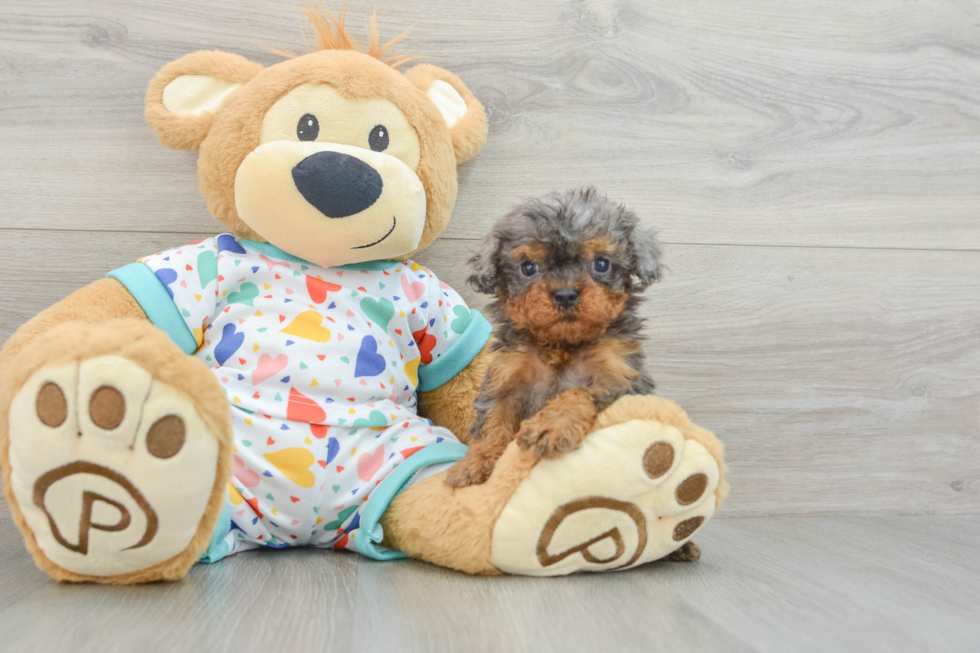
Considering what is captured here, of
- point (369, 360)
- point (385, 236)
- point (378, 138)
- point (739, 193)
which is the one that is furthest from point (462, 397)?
point (739, 193)

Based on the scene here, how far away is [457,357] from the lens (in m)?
1.07

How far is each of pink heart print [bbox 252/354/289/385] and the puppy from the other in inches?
10.2

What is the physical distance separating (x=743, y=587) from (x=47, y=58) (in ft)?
3.93

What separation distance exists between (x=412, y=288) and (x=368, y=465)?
0.26 meters

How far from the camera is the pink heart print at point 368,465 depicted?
920mm

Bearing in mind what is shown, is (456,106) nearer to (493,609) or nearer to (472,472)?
(472,472)

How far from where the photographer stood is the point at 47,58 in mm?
1089

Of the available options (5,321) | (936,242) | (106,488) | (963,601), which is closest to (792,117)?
(936,242)

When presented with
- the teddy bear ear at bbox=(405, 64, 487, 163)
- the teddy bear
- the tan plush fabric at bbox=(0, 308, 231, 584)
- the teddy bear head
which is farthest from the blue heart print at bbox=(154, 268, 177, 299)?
the teddy bear ear at bbox=(405, 64, 487, 163)

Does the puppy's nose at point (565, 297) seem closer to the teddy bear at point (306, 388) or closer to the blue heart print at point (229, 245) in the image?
the teddy bear at point (306, 388)

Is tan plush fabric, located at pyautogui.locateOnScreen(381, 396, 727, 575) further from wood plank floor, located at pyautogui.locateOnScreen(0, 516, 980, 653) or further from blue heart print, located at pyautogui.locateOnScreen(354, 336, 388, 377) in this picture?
blue heart print, located at pyautogui.locateOnScreen(354, 336, 388, 377)

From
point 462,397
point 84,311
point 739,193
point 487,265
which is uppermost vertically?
point 739,193

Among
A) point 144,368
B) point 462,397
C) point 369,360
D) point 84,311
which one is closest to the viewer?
point 144,368

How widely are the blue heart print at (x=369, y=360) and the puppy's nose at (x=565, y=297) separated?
0.32 m
